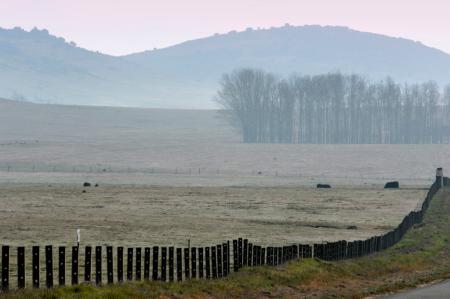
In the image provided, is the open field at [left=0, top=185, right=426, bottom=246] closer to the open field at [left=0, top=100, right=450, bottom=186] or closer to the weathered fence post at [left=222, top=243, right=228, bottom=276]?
the weathered fence post at [left=222, top=243, right=228, bottom=276]

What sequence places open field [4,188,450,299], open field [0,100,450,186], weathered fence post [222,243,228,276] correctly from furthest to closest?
open field [0,100,450,186]
weathered fence post [222,243,228,276]
open field [4,188,450,299]

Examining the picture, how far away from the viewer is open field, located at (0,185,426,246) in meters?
44.5

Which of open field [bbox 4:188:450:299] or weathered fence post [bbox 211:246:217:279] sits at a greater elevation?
weathered fence post [bbox 211:246:217:279]

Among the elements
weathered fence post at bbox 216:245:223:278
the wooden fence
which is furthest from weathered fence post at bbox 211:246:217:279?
weathered fence post at bbox 216:245:223:278

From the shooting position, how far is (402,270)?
35156 mm

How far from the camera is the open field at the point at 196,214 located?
44531 millimetres

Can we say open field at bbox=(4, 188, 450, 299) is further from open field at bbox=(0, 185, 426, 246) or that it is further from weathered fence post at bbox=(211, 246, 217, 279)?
open field at bbox=(0, 185, 426, 246)

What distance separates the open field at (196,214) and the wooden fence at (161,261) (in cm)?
676

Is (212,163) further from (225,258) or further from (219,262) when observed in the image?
(219,262)

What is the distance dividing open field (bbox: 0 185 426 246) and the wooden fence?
6764mm

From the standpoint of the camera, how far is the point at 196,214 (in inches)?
2419

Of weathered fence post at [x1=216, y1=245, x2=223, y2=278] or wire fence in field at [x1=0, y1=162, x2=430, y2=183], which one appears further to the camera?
wire fence in field at [x1=0, y1=162, x2=430, y2=183]

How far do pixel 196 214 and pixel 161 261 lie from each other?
3487cm

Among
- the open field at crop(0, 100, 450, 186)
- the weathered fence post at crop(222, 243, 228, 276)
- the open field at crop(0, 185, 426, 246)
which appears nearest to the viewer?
the weathered fence post at crop(222, 243, 228, 276)
